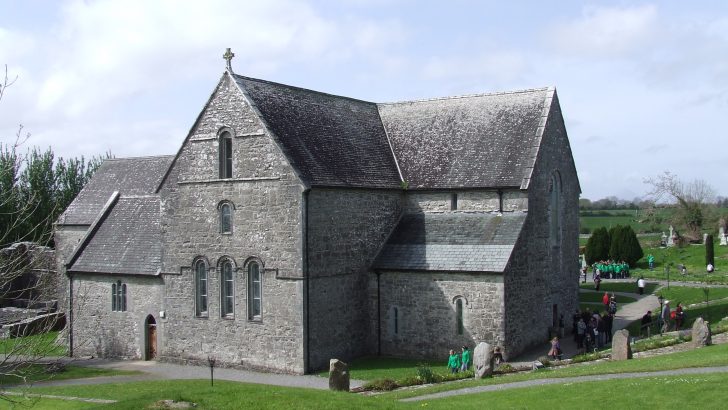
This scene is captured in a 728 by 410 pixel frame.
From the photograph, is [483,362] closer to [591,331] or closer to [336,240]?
[591,331]

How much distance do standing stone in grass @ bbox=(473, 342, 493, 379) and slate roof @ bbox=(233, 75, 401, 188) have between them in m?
9.99

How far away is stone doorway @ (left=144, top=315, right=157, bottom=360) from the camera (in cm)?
3609

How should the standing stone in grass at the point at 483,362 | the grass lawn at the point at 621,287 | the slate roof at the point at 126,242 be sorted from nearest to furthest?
the standing stone in grass at the point at 483,362 → the slate roof at the point at 126,242 → the grass lawn at the point at 621,287

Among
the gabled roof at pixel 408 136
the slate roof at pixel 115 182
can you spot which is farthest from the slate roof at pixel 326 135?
the slate roof at pixel 115 182

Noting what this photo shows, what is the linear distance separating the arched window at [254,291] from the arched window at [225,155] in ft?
14.2

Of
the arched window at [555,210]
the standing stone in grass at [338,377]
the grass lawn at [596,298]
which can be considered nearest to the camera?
the standing stone in grass at [338,377]

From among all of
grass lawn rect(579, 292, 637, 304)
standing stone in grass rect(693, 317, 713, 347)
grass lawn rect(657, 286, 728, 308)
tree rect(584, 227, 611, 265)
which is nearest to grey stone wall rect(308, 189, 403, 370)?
standing stone in grass rect(693, 317, 713, 347)

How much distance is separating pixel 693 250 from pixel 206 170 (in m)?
51.6

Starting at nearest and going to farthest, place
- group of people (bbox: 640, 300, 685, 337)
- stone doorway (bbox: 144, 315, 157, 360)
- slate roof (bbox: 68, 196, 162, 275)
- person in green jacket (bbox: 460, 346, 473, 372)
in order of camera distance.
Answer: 1. person in green jacket (bbox: 460, 346, 473, 372)
2. group of people (bbox: 640, 300, 685, 337)
3. stone doorway (bbox: 144, 315, 157, 360)
4. slate roof (bbox: 68, 196, 162, 275)

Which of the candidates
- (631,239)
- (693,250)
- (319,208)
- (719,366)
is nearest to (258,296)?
(319,208)

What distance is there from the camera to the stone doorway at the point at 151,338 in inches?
1421

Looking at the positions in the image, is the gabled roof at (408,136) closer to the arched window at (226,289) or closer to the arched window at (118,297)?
the arched window at (226,289)

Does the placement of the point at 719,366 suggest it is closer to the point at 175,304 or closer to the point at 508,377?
the point at 508,377

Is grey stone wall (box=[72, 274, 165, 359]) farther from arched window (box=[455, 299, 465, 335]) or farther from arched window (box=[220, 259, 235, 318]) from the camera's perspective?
arched window (box=[455, 299, 465, 335])
